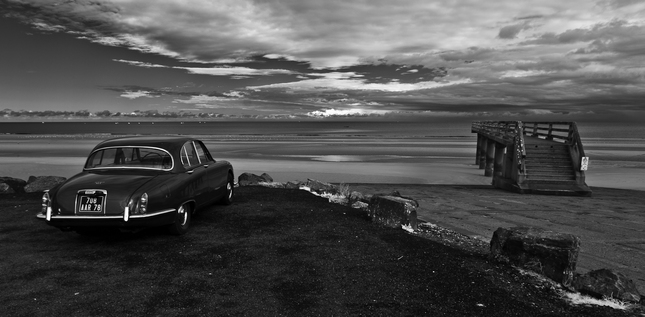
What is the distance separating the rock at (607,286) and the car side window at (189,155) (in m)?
6.43

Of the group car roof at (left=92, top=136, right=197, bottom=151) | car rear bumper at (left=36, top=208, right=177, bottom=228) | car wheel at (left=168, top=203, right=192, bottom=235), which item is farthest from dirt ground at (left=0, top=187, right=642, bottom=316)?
car roof at (left=92, top=136, right=197, bottom=151)

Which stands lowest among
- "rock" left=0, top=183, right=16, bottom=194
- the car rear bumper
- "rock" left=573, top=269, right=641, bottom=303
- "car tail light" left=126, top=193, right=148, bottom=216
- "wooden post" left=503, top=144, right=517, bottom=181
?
"rock" left=0, top=183, right=16, bottom=194

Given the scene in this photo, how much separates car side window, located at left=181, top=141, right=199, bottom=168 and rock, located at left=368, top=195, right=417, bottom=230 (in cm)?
377

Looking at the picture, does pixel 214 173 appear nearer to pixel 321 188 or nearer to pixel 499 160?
pixel 321 188

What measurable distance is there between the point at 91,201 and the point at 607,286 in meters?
7.20

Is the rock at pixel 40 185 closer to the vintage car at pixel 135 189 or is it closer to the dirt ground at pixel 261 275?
the dirt ground at pixel 261 275

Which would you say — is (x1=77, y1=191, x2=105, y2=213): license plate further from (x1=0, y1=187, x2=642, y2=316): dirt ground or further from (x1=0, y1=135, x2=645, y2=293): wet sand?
(x1=0, y1=135, x2=645, y2=293): wet sand

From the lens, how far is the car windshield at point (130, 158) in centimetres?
723

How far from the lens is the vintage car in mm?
6195

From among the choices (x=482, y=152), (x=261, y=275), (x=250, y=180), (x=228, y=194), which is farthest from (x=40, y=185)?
(x=482, y=152)

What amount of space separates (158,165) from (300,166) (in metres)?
19.6

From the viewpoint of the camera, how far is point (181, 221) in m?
7.34

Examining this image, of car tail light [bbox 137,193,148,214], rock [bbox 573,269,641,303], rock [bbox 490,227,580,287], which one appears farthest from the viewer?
car tail light [bbox 137,193,148,214]

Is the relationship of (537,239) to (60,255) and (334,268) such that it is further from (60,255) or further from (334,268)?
(60,255)
